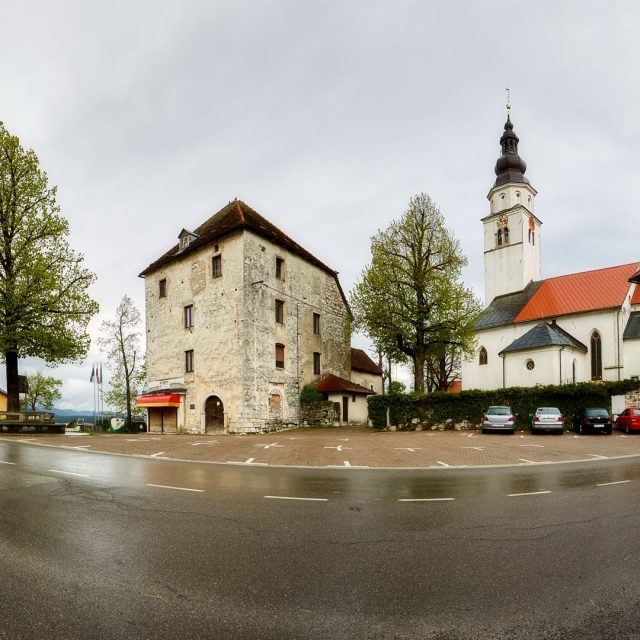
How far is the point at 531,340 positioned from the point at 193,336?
2588 cm

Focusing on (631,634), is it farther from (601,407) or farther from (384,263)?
(384,263)

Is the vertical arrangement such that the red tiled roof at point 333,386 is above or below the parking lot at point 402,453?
above

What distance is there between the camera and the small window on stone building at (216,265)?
3325 cm

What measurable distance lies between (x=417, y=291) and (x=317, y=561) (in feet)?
97.8

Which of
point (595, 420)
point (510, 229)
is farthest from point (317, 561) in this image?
point (510, 229)

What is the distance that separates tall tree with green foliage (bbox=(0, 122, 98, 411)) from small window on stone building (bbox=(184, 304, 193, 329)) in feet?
21.6

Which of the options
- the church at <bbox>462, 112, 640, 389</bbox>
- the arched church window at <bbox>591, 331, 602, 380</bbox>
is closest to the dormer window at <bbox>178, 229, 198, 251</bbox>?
the church at <bbox>462, 112, 640, 389</bbox>

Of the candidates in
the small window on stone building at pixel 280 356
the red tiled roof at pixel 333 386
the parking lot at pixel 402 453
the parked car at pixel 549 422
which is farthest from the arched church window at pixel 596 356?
the small window on stone building at pixel 280 356

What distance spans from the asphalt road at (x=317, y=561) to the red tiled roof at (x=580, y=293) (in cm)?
3625

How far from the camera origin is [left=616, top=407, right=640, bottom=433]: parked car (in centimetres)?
2617

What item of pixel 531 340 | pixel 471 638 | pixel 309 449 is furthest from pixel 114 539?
pixel 531 340

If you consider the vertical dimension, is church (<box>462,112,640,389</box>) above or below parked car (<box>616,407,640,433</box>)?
above

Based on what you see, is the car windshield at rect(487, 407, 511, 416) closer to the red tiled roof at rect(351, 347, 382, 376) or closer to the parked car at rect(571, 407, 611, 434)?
the parked car at rect(571, 407, 611, 434)

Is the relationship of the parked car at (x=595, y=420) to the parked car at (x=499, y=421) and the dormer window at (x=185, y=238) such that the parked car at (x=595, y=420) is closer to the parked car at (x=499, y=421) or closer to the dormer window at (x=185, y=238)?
the parked car at (x=499, y=421)
